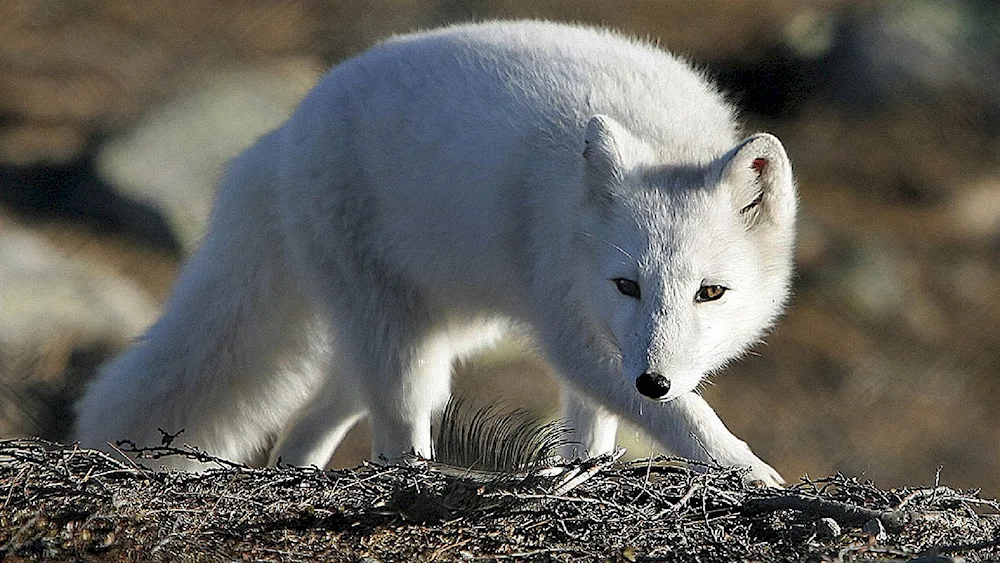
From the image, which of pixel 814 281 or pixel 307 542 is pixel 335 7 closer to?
pixel 814 281

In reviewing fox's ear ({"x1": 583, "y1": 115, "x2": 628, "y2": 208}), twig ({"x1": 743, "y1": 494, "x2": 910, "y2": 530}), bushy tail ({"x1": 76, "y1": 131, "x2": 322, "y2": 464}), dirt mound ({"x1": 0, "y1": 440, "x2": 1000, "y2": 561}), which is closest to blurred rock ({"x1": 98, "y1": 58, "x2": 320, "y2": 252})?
bushy tail ({"x1": 76, "y1": 131, "x2": 322, "y2": 464})

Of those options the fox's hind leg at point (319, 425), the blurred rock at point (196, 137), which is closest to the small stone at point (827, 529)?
the fox's hind leg at point (319, 425)

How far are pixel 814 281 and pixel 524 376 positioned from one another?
2.92 m

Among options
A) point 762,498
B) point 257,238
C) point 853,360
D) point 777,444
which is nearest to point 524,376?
point 777,444

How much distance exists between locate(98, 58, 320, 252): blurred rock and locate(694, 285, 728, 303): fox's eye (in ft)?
18.7

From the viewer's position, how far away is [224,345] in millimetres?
4219

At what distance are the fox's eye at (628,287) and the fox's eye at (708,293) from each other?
0.16 metres

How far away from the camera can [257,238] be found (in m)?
4.25

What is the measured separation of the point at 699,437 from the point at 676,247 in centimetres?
61

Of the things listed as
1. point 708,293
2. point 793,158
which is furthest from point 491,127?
point 793,158

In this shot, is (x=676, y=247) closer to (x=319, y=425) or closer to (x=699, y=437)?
(x=699, y=437)

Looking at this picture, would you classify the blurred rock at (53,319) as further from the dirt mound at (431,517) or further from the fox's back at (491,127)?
the dirt mound at (431,517)

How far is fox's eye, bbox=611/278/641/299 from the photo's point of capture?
10.4ft

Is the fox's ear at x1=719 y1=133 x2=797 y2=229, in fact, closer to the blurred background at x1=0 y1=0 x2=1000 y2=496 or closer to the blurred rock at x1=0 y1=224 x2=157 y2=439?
the blurred background at x1=0 y1=0 x2=1000 y2=496
